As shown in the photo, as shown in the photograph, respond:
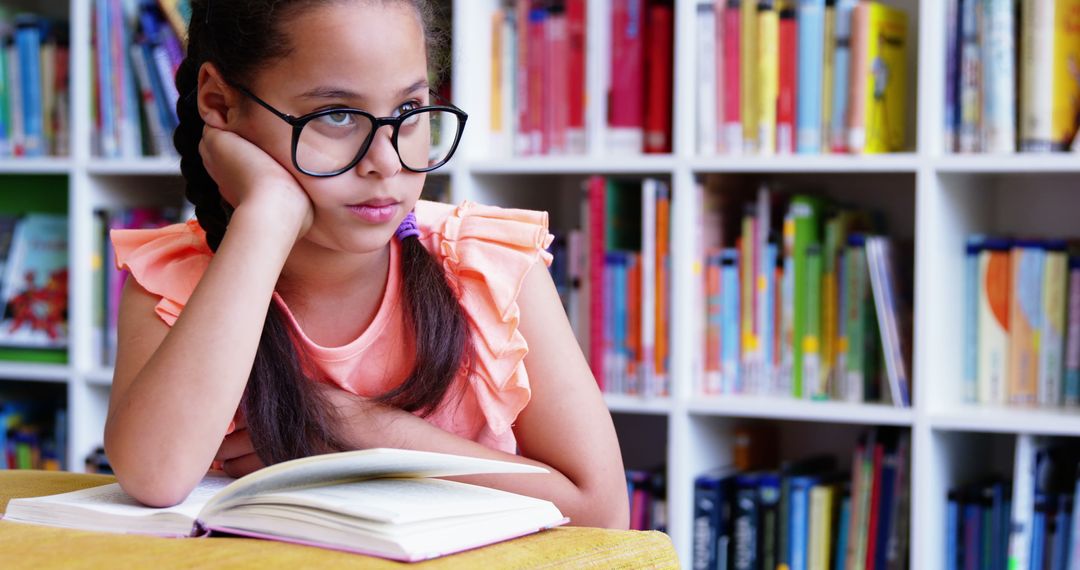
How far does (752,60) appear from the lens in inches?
76.5

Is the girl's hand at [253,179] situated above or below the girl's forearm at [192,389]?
above

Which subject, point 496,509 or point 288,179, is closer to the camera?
point 496,509

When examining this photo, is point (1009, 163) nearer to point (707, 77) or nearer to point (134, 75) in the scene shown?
point (707, 77)

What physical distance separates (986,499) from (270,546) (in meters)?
1.40

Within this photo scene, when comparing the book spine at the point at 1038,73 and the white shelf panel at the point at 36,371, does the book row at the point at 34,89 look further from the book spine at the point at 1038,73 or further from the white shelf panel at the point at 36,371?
the book spine at the point at 1038,73

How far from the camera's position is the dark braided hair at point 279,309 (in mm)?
1062

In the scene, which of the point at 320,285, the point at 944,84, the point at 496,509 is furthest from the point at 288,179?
the point at 944,84

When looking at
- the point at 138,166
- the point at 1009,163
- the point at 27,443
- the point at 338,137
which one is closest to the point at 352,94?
the point at 338,137

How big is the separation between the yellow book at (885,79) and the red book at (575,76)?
0.47 metres

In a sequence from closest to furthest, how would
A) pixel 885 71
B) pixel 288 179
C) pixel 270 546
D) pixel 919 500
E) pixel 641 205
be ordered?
1. pixel 270 546
2. pixel 288 179
3. pixel 919 500
4. pixel 885 71
5. pixel 641 205

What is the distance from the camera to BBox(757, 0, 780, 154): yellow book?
6.29 feet

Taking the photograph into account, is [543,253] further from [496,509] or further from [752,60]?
[752,60]

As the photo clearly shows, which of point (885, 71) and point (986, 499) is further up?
point (885, 71)

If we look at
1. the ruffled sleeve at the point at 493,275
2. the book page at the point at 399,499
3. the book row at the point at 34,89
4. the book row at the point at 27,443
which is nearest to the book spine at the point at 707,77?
the ruffled sleeve at the point at 493,275
